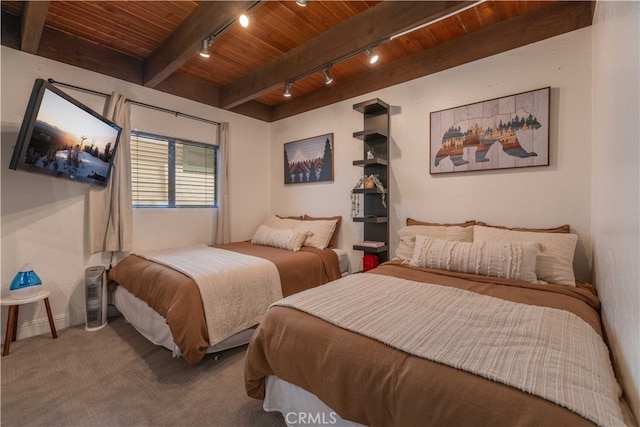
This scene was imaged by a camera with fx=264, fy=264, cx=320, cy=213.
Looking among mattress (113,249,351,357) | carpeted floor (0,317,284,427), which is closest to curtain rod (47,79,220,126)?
mattress (113,249,351,357)

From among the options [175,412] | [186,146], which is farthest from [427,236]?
[186,146]

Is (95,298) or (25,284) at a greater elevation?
(25,284)

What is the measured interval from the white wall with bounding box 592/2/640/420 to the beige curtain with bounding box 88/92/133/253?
361cm

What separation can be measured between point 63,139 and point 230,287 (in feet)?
6.12

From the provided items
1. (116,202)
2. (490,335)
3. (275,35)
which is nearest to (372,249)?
(490,335)

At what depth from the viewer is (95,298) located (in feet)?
8.23

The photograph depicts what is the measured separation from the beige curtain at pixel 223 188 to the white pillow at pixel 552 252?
10.1 ft

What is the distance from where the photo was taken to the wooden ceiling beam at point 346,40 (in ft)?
6.10

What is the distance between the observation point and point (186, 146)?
3447 mm

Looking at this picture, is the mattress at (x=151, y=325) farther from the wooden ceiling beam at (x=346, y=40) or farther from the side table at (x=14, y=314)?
the wooden ceiling beam at (x=346, y=40)

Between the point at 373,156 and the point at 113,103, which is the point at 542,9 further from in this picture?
the point at 113,103

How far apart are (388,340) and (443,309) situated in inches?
18.3

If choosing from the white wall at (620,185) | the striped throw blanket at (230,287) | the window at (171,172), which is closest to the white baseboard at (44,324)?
the striped throw blanket at (230,287)

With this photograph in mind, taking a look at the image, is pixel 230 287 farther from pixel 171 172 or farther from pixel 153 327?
pixel 171 172
